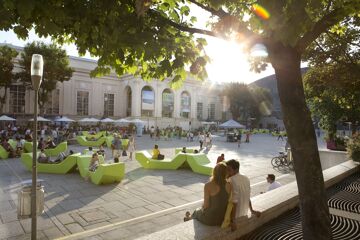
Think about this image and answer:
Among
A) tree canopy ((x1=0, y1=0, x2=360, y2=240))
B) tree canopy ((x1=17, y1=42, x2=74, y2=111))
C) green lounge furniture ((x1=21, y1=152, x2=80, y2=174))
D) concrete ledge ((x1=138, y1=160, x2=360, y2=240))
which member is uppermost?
tree canopy ((x1=17, y1=42, x2=74, y2=111))

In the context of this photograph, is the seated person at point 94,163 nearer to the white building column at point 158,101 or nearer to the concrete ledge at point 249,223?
the concrete ledge at point 249,223

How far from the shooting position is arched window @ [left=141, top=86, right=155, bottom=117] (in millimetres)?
51344

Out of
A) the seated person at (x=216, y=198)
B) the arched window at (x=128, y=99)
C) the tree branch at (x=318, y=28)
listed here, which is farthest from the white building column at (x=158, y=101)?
the tree branch at (x=318, y=28)

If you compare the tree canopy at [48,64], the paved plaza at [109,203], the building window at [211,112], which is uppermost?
the tree canopy at [48,64]

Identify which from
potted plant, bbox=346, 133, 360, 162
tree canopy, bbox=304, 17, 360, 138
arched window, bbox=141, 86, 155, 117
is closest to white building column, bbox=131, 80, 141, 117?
arched window, bbox=141, 86, 155, 117

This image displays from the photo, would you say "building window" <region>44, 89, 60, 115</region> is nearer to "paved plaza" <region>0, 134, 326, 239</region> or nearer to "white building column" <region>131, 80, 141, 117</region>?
"white building column" <region>131, 80, 141, 117</region>

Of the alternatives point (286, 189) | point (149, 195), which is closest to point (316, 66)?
point (286, 189)

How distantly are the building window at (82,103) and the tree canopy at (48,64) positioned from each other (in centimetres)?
1097

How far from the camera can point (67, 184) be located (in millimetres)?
9898

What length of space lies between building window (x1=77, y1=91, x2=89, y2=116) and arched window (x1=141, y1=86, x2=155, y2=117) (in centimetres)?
1014

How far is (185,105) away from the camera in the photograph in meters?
59.4

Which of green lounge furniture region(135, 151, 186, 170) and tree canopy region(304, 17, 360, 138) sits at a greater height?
tree canopy region(304, 17, 360, 138)

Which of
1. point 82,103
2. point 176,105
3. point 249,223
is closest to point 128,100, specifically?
point 82,103

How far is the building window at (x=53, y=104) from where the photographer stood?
45.6 meters
